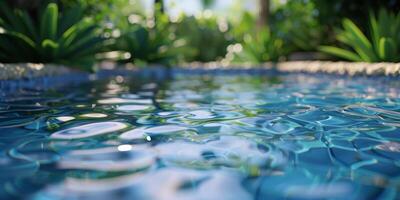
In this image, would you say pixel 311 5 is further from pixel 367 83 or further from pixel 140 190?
pixel 140 190

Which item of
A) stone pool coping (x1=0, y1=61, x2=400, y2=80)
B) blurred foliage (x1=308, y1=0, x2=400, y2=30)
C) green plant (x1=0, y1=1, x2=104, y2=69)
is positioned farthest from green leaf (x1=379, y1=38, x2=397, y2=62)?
green plant (x1=0, y1=1, x2=104, y2=69)

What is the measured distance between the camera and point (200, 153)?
189 centimetres

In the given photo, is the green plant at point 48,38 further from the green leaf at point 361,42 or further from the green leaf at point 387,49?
the green leaf at point 387,49

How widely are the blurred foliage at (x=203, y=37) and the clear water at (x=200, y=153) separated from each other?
10884 mm

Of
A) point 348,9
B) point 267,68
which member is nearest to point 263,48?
point 267,68

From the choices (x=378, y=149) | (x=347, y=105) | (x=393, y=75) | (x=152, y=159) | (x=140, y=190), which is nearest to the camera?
(x=140, y=190)

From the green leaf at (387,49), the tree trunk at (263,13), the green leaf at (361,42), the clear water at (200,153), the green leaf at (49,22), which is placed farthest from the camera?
the tree trunk at (263,13)

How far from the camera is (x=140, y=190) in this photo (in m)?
1.43

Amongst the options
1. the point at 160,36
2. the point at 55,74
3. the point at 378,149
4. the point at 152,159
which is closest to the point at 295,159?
the point at 378,149

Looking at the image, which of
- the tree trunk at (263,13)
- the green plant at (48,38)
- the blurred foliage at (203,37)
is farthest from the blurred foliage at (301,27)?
the green plant at (48,38)

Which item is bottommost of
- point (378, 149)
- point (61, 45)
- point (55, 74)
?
point (378, 149)

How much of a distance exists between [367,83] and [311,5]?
4815mm

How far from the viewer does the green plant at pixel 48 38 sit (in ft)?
19.4

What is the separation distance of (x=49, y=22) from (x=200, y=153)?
4.96m
